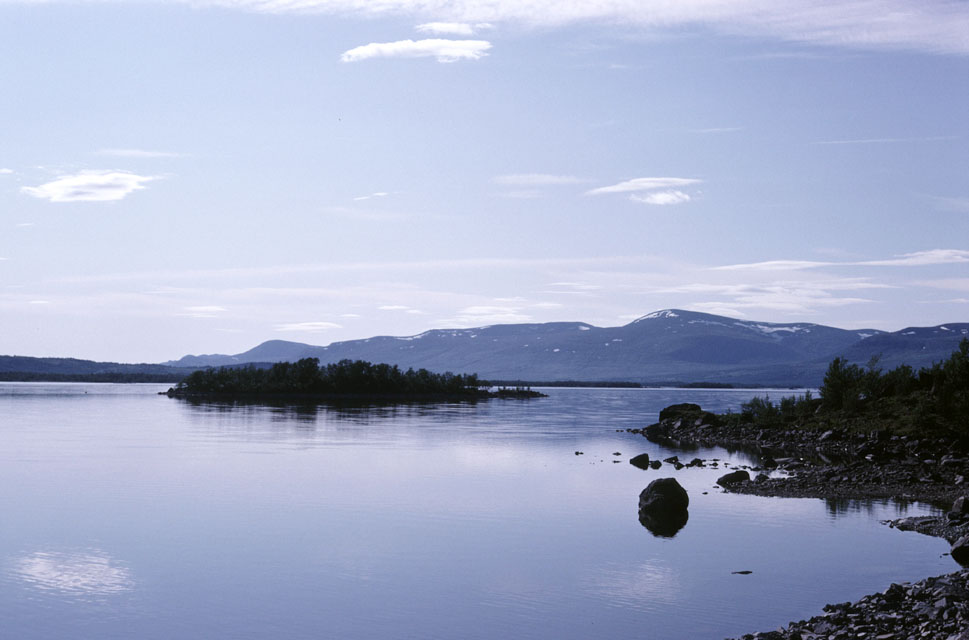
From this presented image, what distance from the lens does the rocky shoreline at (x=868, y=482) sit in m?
20.0

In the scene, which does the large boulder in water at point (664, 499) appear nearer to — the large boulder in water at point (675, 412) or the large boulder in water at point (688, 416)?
the large boulder in water at point (688, 416)

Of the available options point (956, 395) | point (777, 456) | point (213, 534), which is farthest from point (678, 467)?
point (213, 534)

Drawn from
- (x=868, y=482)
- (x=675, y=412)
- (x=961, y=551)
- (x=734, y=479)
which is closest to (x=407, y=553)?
(x=961, y=551)

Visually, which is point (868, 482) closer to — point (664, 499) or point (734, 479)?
point (734, 479)

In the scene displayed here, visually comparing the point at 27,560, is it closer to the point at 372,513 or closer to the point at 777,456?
the point at 372,513

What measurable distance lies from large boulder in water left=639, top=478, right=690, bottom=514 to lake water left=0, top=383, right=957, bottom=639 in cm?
111

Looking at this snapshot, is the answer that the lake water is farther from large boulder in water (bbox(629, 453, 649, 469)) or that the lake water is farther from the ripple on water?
large boulder in water (bbox(629, 453, 649, 469))

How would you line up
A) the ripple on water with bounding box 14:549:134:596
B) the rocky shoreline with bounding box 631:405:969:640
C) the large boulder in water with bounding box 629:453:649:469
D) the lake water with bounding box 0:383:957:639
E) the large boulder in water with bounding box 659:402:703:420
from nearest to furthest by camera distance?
the rocky shoreline with bounding box 631:405:969:640 → the lake water with bounding box 0:383:957:639 → the ripple on water with bounding box 14:549:134:596 → the large boulder in water with bounding box 629:453:649:469 → the large boulder in water with bounding box 659:402:703:420

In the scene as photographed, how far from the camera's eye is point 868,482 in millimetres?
47375

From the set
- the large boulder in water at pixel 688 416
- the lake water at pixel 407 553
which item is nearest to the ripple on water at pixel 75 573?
the lake water at pixel 407 553

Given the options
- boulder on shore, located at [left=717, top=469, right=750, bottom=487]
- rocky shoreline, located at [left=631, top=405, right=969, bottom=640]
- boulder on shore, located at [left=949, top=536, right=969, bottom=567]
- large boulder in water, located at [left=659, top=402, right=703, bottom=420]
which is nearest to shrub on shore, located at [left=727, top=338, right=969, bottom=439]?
rocky shoreline, located at [left=631, top=405, right=969, bottom=640]

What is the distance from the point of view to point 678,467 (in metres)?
58.8

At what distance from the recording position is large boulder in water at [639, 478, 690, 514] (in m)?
37.9

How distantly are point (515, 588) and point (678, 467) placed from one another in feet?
114
